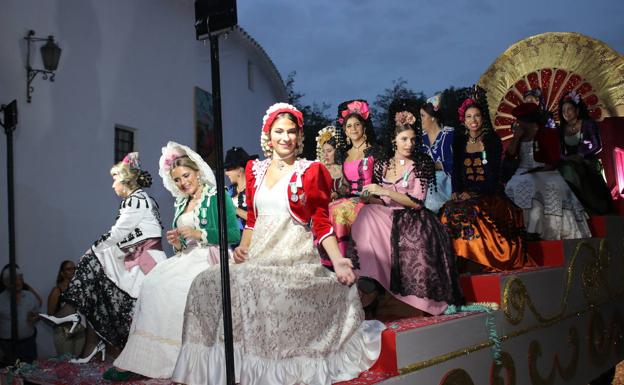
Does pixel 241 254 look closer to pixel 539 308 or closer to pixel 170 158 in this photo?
pixel 170 158

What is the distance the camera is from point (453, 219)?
16.8 ft

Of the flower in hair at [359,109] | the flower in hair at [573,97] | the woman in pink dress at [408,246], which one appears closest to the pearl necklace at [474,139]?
the flower in hair at [359,109]

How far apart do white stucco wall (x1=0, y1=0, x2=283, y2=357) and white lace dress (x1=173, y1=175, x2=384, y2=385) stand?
6.08 m

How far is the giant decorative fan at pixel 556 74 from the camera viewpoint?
7.16m

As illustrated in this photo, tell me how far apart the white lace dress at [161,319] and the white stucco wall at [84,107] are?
16.3 feet

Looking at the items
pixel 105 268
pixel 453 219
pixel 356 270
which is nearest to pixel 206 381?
pixel 356 270

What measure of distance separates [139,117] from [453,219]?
7.70 metres

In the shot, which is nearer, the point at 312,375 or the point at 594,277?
the point at 312,375

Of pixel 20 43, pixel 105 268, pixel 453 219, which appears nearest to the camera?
pixel 105 268

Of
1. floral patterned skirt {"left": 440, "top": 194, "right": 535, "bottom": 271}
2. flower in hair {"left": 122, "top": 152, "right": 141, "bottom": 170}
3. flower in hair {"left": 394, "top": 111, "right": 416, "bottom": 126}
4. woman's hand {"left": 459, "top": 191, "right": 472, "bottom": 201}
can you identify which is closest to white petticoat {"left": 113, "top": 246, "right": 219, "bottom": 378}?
flower in hair {"left": 122, "top": 152, "right": 141, "bottom": 170}

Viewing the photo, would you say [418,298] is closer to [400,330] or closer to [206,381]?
[400,330]

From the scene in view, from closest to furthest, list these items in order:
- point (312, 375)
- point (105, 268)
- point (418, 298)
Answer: point (312, 375) < point (418, 298) < point (105, 268)

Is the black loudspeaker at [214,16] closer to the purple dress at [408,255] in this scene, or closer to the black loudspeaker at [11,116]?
the purple dress at [408,255]

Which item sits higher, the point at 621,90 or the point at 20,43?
the point at 20,43
